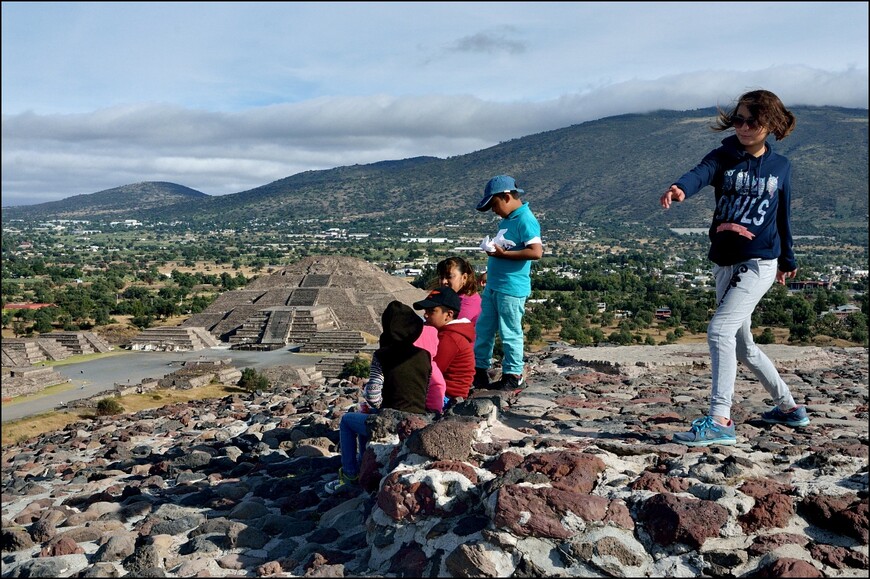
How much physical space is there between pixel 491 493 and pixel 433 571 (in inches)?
17.5

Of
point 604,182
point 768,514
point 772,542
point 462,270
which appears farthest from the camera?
point 604,182

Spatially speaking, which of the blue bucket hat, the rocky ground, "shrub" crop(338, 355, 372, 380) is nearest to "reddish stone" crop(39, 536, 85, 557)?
the rocky ground

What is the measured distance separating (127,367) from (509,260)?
28.9 metres

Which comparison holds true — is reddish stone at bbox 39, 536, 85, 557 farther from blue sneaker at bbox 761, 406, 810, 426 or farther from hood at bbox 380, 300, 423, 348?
blue sneaker at bbox 761, 406, 810, 426

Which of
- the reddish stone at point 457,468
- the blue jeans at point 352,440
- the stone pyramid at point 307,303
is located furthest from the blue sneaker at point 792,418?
the stone pyramid at point 307,303

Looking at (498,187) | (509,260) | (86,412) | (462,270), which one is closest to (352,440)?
(462,270)

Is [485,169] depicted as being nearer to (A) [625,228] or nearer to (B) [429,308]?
(A) [625,228]

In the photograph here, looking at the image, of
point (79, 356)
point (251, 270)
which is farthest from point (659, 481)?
point (251, 270)

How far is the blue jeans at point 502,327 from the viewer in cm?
579

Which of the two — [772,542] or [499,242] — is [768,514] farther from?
[499,242]

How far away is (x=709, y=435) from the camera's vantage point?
14.3 ft

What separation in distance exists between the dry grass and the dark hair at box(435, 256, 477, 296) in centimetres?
1062

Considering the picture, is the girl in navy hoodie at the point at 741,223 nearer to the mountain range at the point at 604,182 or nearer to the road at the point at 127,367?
the road at the point at 127,367

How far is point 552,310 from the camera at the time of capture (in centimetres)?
4712
